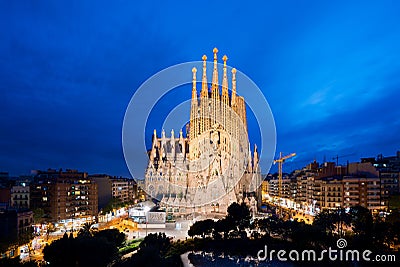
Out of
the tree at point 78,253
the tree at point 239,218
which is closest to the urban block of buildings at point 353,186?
the tree at point 239,218

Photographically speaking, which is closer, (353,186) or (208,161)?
(353,186)

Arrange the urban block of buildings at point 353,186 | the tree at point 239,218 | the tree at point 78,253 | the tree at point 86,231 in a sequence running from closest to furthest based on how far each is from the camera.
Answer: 1. the tree at point 78,253
2. the tree at point 86,231
3. the tree at point 239,218
4. the urban block of buildings at point 353,186

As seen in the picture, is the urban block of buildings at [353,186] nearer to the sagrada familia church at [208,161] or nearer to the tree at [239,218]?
the sagrada familia church at [208,161]

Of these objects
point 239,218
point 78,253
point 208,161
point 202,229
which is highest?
point 208,161

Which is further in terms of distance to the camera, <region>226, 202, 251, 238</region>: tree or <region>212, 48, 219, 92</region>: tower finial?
<region>212, 48, 219, 92</region>: tower finial

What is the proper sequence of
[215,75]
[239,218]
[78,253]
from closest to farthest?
[78,253]
[239,218]
[215,75]

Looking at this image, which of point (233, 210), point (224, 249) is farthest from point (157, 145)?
point (224, 249)

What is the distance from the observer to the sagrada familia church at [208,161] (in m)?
42.1

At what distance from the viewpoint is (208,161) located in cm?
4422

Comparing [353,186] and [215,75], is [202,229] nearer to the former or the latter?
[353,186]

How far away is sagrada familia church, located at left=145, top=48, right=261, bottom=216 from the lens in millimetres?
42094

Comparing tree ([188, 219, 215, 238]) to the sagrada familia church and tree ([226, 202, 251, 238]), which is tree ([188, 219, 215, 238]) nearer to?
tree ([226, 202, 251, 238])

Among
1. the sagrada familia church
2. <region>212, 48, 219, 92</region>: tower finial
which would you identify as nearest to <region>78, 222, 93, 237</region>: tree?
the sagrada familia church

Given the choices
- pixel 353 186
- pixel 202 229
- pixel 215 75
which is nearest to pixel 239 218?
pixel 202 229
